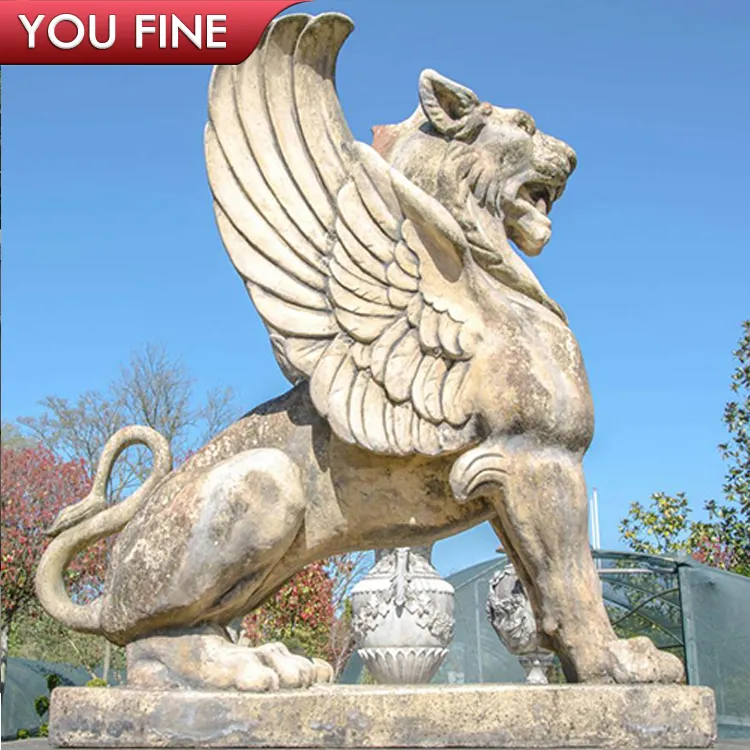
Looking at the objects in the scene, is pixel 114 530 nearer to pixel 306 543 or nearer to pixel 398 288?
pixel 306 543

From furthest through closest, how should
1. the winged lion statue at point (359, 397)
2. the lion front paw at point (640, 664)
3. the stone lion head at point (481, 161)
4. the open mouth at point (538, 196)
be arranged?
the open mouth at point (538, 196) → the stone lion head at point (481, 161) → the winged lion statue at point (359, 397) → the lion front paw at point (640, 664)

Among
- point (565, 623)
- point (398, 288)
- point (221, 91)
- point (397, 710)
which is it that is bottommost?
point (397, 710)

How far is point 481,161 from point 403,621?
14.4 ft

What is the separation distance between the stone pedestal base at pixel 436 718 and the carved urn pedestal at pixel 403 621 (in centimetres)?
425

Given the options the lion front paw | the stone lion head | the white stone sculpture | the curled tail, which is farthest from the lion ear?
the white stone sculpture

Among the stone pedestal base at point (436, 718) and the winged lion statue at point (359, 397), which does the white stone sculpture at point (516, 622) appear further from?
the stone pedestal base at point (436, 718)

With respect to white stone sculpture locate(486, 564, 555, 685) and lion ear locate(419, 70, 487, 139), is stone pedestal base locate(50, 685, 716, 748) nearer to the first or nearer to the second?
lion ear locate(419, 70, 487, 139)

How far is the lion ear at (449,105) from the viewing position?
10.0 ft

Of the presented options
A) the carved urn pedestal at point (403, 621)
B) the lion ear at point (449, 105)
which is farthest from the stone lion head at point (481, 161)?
the carved urn pedestal at point (403, 621)

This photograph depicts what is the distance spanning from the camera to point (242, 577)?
9.16ft

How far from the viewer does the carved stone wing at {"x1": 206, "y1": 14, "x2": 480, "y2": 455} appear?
2773 millimetres

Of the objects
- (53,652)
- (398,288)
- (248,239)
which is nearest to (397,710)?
(398,288)

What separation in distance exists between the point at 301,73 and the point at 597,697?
2135 millimetres

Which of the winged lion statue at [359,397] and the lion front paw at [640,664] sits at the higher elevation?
the winged lion statue at [359,397]
